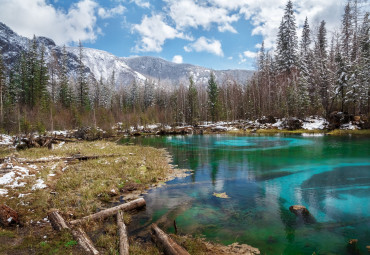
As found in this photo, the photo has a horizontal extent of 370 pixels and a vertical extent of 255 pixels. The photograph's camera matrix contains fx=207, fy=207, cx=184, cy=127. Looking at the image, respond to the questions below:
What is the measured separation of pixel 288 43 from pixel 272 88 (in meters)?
13.1

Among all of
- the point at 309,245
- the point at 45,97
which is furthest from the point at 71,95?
the point at 309,245

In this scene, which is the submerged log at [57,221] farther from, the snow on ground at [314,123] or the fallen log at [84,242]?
the snow on ground at [314,123]

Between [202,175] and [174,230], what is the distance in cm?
715

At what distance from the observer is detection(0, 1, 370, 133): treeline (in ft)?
126

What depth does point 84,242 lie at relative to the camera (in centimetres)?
509

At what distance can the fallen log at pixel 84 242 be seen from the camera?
4786 millimetres

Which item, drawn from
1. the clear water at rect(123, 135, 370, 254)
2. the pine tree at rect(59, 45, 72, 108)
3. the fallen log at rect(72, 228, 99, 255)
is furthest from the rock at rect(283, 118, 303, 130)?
the pine tree at rect(59, 45, 72, 108)

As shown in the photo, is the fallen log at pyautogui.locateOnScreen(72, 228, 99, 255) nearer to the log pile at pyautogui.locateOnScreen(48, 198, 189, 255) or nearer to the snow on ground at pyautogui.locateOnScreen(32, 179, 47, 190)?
the log pile at pyautogui.locateOnScreen(48, 198, 189, 255)

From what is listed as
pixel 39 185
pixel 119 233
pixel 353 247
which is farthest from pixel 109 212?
pixel 353 247

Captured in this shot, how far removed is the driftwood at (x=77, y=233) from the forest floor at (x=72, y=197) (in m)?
0.14

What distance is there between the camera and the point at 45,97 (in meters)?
51.4

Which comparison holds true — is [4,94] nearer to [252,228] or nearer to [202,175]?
[202,175]

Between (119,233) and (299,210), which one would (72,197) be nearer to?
(119,233)

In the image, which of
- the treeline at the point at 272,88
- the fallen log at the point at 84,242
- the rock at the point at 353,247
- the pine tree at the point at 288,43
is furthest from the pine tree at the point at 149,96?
the rock at the point at 353,247
